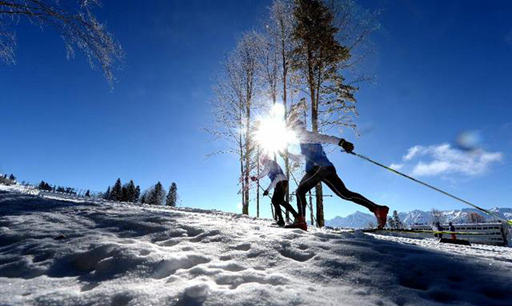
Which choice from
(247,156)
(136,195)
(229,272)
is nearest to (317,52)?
(247,156)

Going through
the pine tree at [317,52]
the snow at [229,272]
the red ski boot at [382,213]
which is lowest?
the snow at [229,272]

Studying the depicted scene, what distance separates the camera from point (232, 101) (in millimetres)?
15133

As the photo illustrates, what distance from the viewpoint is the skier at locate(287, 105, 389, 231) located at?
13.0 ft

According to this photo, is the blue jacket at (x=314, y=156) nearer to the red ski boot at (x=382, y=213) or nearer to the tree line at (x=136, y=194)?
the red ski boot at (x=382, y=213)

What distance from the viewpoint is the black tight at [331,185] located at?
403 centimetres

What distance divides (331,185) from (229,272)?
2917mm

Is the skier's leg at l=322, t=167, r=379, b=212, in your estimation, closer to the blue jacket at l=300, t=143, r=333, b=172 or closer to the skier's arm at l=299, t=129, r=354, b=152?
the blue jacket at l=300, t=143, r=333, b=172

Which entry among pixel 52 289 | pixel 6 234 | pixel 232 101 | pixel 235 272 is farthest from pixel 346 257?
pixel 232 101

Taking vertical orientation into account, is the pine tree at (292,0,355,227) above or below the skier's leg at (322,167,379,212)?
above

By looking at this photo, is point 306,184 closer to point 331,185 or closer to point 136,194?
point 331,185

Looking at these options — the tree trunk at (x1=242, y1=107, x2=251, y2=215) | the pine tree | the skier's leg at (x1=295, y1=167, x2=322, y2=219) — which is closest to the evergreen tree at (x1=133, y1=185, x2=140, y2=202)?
the tree trunk at (x1=242, y1=107, x2=251, y2=215)

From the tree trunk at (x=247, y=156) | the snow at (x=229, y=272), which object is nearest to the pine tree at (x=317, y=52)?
the tree trunk at (x=247, y=156)

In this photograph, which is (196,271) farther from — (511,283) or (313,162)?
(313,162)

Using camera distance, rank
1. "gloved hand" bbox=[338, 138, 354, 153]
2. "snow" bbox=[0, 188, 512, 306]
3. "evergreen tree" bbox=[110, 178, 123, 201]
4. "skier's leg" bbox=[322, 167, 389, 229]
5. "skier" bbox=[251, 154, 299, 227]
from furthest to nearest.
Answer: "evergreen tree" bbox=[110, 178, 123, 201]
"skier" bbox=[251, 154, 299, 227]
"skier's leg" bbox=[322, 167, 389, 229]
"gloved hand" bbox=[338, 138, 354, 153]
"snow" bbox=[0, 188, 512, 306]
